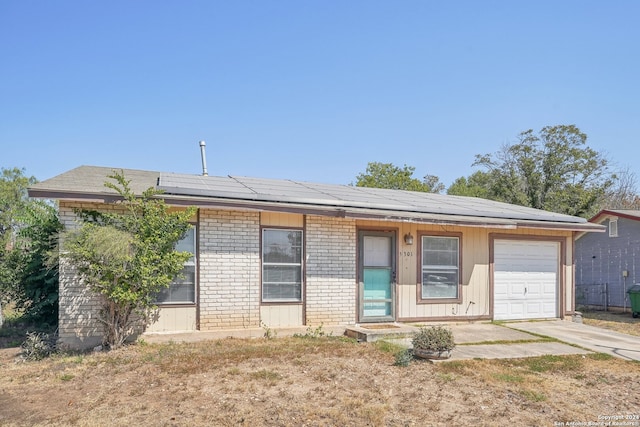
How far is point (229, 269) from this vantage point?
8992 millimetres

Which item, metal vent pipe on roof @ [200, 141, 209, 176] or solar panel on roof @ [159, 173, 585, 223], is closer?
solar panel on roof @ [159, 173, 585, 223]

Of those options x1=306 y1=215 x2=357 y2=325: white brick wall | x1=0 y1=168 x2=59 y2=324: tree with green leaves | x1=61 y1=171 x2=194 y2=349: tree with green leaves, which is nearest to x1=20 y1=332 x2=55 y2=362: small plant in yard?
x1=61 y1=171 x2=194 y2=349: tree with green leaves

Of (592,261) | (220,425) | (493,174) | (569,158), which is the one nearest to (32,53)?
(220,425)

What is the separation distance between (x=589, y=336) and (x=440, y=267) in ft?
11.5

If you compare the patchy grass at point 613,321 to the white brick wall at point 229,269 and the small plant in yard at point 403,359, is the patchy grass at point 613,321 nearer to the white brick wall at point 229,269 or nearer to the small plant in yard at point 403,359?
the small plant in yard at point 403,359

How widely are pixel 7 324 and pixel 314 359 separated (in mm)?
8120

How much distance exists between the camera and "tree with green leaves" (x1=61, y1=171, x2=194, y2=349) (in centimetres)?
715

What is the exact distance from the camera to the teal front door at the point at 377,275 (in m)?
10.2

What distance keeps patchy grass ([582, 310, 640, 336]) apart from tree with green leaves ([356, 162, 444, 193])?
21.9 m

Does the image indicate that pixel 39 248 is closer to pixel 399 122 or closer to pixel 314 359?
pixel 314 359

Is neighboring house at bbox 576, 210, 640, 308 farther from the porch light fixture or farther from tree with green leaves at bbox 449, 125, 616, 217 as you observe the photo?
tree with green leaves at bbox 449, 125, 616, 217

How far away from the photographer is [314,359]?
7.20 m

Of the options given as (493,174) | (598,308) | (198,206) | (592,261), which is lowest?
(598,308)

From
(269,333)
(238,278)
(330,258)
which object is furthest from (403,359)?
(238,278)
